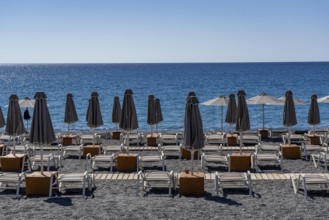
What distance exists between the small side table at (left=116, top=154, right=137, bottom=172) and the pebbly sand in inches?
62.4

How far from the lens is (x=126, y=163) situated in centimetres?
1271

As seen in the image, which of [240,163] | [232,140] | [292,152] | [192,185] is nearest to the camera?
[192,185]

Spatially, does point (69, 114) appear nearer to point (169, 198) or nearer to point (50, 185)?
point (50, 185)

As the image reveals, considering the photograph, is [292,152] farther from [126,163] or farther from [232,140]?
[126,163]

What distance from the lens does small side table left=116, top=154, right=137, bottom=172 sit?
12688 millimetres

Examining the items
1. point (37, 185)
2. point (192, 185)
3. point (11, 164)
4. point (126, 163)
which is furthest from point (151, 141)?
point (37, 185)

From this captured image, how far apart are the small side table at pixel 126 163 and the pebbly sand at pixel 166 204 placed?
5.20ft

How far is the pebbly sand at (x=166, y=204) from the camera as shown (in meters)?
8.55

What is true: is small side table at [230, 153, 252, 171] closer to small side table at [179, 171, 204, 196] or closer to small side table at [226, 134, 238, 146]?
small side table at [179, 171, 204, 196]

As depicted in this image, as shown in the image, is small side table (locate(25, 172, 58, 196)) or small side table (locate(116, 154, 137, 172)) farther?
small side table (locate(116, 154, 137, 172))

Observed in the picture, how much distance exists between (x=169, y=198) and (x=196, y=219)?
5.33 feet

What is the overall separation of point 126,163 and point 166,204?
11.9ft

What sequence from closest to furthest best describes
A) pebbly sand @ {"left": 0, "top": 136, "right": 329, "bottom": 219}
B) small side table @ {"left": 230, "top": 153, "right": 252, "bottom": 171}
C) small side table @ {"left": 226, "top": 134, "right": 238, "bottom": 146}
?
pebbly sand @ {"left": 0, "top": 136, "right": 329, "bottom": 219}, small side table @ {"left": 230, "top": 153, "right": 252, "bottom": 171}, small side table @ {"left": 226, "top": 134, "right": 238, "bottom": 146}

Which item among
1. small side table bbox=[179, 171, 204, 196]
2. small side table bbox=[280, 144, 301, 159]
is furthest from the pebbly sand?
small side table bbox=[280, 144, 301, 159]
